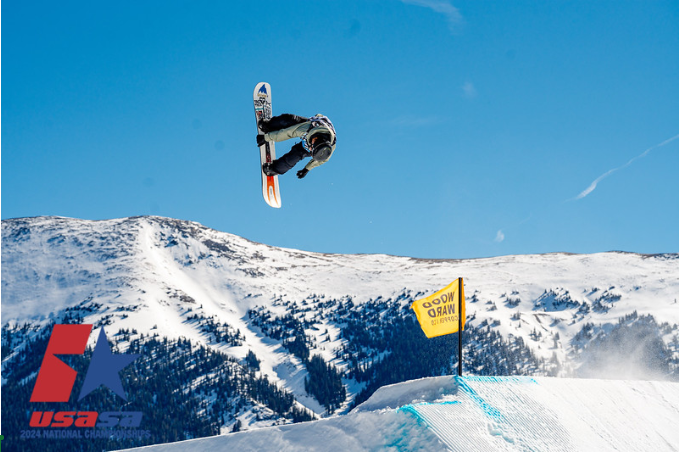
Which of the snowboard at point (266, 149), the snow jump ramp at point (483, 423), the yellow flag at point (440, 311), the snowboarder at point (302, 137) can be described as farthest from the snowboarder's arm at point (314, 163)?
the snow jump ramp at point (483, 423)

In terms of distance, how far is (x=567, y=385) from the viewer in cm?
1838

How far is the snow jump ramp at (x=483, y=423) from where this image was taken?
45.4 feet

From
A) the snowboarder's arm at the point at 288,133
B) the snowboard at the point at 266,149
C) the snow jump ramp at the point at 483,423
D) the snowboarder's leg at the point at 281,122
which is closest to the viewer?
the snow jump ramp at the point at 483,423

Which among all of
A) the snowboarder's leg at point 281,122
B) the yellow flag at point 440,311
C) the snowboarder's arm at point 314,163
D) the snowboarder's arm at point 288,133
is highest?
the snowboarder's leg at point 281,122

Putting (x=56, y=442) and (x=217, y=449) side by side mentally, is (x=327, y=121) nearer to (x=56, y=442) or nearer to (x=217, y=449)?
(x=217, y=449)

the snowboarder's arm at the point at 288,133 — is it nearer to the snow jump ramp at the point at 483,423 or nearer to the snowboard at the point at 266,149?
the snowboard at the point at 266,149

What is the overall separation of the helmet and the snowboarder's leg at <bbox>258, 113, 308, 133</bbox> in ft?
2.94

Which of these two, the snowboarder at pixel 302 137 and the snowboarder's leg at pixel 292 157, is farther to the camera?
the snowboarder's leg at pixel 292 157

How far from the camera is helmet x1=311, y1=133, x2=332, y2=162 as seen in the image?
16.0m

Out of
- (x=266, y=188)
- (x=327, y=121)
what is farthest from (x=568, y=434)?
(x=266, y=188)

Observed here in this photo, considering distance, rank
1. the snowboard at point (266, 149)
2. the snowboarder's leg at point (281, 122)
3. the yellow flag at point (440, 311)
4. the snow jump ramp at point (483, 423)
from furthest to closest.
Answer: the snowboard at point (266, 149), the yellow flag at point (440, 311), the snowboarder's leg at point (281, 122), the snow jump ramp at point (483, 423)

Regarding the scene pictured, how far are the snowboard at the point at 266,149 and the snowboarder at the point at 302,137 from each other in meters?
1.76

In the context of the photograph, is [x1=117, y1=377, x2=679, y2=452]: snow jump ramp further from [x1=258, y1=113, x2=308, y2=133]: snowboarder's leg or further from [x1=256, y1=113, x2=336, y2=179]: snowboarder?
[x1=258, y1=113, x2=308, y2=133]: snowboarder's leg

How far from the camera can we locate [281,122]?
57.0ft
